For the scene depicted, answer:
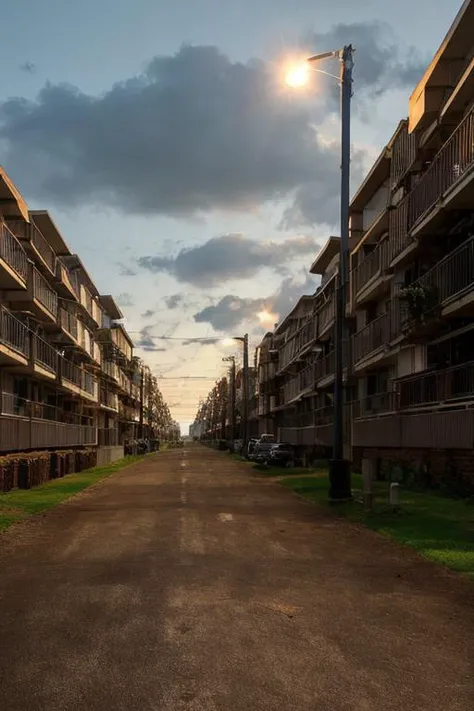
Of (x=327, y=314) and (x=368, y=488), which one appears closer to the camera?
(x=368, y=488)

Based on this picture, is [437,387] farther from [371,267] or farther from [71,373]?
[71,373]

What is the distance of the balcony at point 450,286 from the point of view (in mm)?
18078

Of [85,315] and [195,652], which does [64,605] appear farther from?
[85,315]

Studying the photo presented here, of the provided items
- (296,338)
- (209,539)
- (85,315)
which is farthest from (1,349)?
(296,338)

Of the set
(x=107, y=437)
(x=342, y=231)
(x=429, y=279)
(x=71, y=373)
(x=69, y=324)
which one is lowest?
(x=107, y=437)

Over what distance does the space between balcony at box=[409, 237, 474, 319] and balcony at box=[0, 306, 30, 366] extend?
14.0m

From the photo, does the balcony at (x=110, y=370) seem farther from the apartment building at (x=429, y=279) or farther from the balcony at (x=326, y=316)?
the apartment building at (x=429, y=279)

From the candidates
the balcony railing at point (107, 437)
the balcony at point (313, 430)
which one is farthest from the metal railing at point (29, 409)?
the balcony railing at point (107, 437)

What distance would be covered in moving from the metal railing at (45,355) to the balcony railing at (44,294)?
5.72 feet

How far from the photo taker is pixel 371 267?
30.6 m

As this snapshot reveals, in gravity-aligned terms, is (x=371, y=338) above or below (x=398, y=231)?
below

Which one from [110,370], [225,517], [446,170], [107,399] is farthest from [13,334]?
[107,399]

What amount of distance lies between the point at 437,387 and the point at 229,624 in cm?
1487

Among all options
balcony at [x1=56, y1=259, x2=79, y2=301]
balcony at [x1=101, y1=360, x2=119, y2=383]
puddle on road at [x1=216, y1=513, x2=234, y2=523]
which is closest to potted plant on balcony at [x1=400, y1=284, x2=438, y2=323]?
puddle on road at [x1=216, y1=513, x2=234, y2=523]
